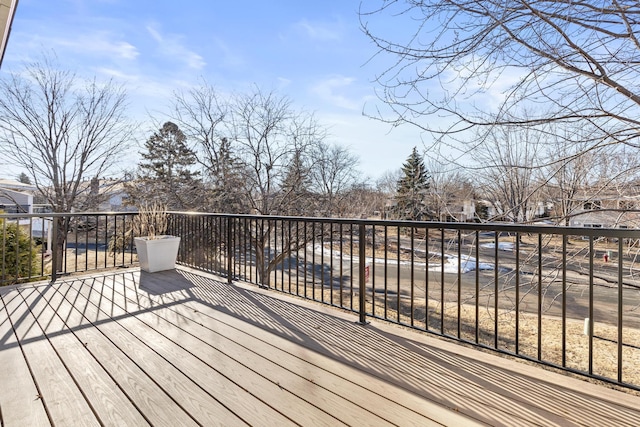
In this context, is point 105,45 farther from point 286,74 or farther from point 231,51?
point 286,74

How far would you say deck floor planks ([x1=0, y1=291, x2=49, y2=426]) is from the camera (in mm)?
1318

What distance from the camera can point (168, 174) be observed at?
1009 cm

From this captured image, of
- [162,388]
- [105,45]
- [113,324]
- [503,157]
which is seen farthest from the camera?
[105,45]

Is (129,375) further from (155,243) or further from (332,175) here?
(332,175)

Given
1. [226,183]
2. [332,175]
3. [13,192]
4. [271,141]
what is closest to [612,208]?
[332,175]

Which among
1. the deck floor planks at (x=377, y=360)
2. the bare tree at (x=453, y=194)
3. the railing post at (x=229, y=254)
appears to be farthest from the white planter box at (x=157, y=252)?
the bare tree at (x=453, y=194)

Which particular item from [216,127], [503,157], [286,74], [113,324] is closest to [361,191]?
[286,74]

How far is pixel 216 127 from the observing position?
899 centimetres

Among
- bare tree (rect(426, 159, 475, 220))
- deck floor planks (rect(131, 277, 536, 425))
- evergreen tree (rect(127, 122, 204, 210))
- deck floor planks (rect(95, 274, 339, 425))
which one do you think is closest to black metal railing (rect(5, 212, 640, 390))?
deck floor planks (rect(131, 277, 536, 425))

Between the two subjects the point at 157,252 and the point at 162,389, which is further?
the point at 157,252

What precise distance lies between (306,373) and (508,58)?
2.87 meters

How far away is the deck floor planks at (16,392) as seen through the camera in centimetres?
132

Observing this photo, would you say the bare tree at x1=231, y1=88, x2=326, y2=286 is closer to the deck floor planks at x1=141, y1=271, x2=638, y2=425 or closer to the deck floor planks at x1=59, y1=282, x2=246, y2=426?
the deck floor planks at x1=59, y1=282, x2=246, y2=426

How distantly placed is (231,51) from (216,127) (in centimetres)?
227
